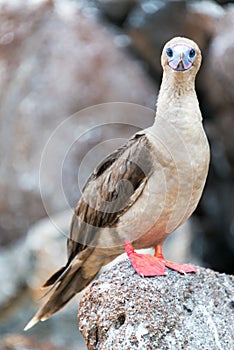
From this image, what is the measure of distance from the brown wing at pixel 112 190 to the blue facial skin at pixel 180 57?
0.52 m

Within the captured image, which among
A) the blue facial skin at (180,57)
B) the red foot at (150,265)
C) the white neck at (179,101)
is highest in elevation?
the blue facial skin at (180,57)

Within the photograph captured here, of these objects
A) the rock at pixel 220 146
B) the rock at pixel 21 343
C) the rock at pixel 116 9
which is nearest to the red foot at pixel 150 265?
the rock at pixel 21 343

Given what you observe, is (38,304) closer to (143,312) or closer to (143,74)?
(143,74)

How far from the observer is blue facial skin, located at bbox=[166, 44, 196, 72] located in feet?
13.8

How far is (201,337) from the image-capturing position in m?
4.16

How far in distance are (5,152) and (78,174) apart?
1310mm

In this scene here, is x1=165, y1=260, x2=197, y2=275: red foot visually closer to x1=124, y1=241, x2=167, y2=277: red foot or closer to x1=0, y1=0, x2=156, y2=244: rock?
x1=124, y1=241, x2=167, y2=277: red foot

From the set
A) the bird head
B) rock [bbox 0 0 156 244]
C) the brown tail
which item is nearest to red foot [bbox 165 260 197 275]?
the brown tail

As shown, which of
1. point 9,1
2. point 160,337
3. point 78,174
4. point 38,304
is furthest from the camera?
point 9,1

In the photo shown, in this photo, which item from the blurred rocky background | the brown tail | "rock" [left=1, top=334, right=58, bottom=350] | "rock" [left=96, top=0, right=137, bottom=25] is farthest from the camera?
"rock" [left=96, top=0, right=137, bottom=25]

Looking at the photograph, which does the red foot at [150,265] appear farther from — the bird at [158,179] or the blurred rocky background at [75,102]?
the blurred rocky background at [75,102]

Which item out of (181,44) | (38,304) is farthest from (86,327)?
(38,304)

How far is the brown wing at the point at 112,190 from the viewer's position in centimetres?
452

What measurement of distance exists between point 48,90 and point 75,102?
44cm
